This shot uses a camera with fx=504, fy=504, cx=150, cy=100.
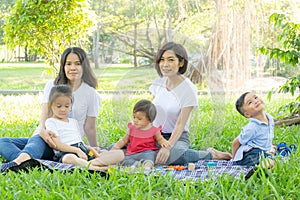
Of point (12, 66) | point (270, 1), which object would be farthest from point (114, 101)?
point (12, 66)

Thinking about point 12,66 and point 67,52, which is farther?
point 12,66

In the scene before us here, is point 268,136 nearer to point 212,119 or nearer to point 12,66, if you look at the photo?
point 212,119

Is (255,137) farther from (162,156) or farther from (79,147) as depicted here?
(79,147)

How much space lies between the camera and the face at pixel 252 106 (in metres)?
3.16

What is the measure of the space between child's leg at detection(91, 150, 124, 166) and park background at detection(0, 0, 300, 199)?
6.7 inches

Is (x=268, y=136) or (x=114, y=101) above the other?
(x=114, y=101)

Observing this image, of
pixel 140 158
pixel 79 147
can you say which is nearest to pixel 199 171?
pixel 140 158

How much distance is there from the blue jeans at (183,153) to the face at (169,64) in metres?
0.55

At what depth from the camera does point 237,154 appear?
315 cm

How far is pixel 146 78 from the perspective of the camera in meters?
2.72

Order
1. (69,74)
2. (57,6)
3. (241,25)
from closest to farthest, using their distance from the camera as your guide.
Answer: (69,74) < (57,6) < (241,25)

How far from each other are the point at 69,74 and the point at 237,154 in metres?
1.21

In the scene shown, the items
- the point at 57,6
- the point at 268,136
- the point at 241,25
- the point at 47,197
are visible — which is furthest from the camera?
the point at 241,25

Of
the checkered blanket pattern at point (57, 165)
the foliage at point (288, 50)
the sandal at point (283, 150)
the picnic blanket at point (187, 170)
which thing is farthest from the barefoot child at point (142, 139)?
the foliage at point (288, 50)
